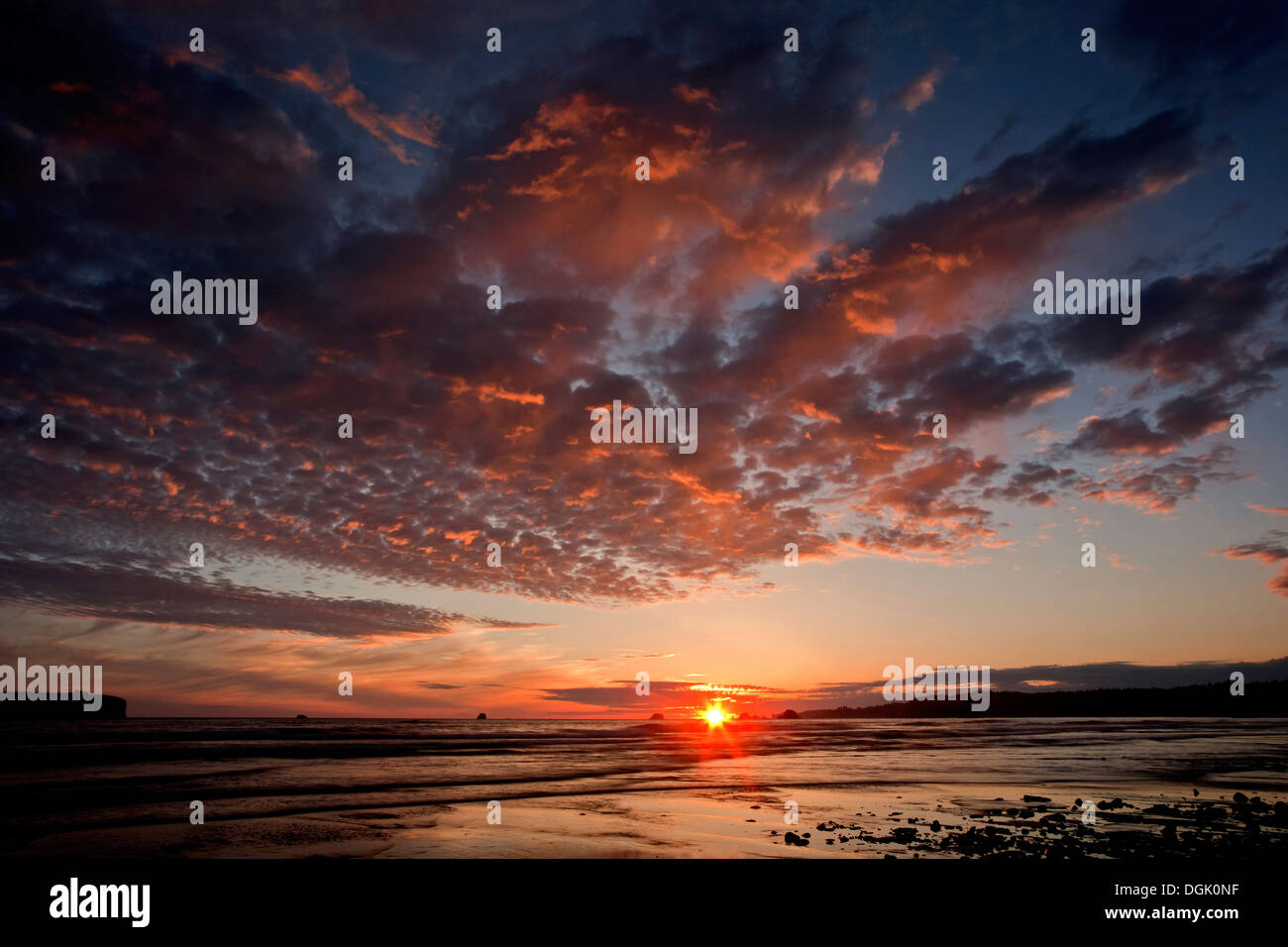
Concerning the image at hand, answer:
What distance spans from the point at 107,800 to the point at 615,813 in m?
14.5

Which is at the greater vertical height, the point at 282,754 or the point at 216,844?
the point at 216,844

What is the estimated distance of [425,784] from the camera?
2323cm
